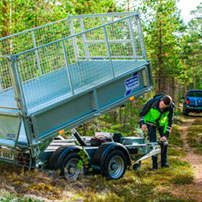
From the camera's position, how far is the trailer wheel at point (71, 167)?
639 centimetres

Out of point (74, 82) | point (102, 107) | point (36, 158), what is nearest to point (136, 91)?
point (102, 107)

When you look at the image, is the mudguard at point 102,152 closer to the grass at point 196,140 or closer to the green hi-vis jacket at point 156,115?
the green hi-vis jacket at point 156,115

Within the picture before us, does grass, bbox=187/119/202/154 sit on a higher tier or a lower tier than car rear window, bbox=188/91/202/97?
lower

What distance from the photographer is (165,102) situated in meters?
7.53

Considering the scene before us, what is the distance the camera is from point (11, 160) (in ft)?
20.5

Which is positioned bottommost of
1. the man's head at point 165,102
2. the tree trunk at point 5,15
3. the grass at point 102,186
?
the grass at point 102,186

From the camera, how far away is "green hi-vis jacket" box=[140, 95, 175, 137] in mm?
7801

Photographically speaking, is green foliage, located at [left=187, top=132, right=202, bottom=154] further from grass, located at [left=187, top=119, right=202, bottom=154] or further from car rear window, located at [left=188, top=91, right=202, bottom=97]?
car rear window, located at [left=188, top=91, right=202, bottom=97]

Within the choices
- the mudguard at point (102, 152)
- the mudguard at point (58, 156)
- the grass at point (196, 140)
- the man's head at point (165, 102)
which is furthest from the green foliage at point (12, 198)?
the grass at point (196, 140)

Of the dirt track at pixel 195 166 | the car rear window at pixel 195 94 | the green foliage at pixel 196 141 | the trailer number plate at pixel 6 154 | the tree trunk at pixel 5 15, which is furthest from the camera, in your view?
the car rear window at pixel 195 94

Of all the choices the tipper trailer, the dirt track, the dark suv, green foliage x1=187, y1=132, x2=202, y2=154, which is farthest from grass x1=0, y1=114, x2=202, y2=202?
the dark suv

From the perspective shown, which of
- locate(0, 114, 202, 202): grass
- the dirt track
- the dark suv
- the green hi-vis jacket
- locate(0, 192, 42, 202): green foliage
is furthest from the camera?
the dark suv

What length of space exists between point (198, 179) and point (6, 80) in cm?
467

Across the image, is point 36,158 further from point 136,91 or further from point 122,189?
point 136,91
